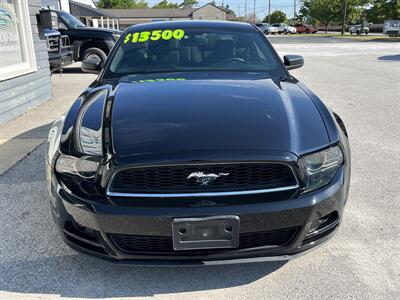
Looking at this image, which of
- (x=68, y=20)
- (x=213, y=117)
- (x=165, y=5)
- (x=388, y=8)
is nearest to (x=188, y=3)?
(x=165, y=5)

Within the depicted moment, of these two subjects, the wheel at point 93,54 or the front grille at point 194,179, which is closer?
the front grille at point 194,179

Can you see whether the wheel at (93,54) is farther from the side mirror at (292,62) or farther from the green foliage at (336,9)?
the green foliage at (336,9)

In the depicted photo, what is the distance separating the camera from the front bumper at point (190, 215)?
2.17 meters

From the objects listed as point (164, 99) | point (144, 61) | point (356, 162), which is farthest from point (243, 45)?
point (356, 162)

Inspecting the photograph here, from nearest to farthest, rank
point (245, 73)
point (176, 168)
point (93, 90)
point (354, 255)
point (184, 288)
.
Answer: point (176, 168), point (184, 288), point (354, 255), point (93, 90), point (245, 73)

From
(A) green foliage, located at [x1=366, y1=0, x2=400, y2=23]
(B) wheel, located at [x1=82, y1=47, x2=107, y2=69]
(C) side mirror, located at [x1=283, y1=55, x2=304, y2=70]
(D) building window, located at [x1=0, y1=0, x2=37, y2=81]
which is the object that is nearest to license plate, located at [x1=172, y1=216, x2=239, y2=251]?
(C) side mirror, located at [x1=283, y1=55, x2=304, y2=70]

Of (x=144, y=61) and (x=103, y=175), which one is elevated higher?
(x=144, y=61)

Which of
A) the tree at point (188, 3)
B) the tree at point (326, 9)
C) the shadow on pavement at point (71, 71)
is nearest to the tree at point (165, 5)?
the tree at point (188, 3)

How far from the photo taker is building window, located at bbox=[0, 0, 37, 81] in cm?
656

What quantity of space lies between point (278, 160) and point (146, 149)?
0.72 metres

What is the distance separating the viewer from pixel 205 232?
218 cm

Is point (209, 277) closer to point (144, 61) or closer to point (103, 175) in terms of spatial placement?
point (103, 175)

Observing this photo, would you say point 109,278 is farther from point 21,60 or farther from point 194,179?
point 21,60

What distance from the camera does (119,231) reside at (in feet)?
7.32
